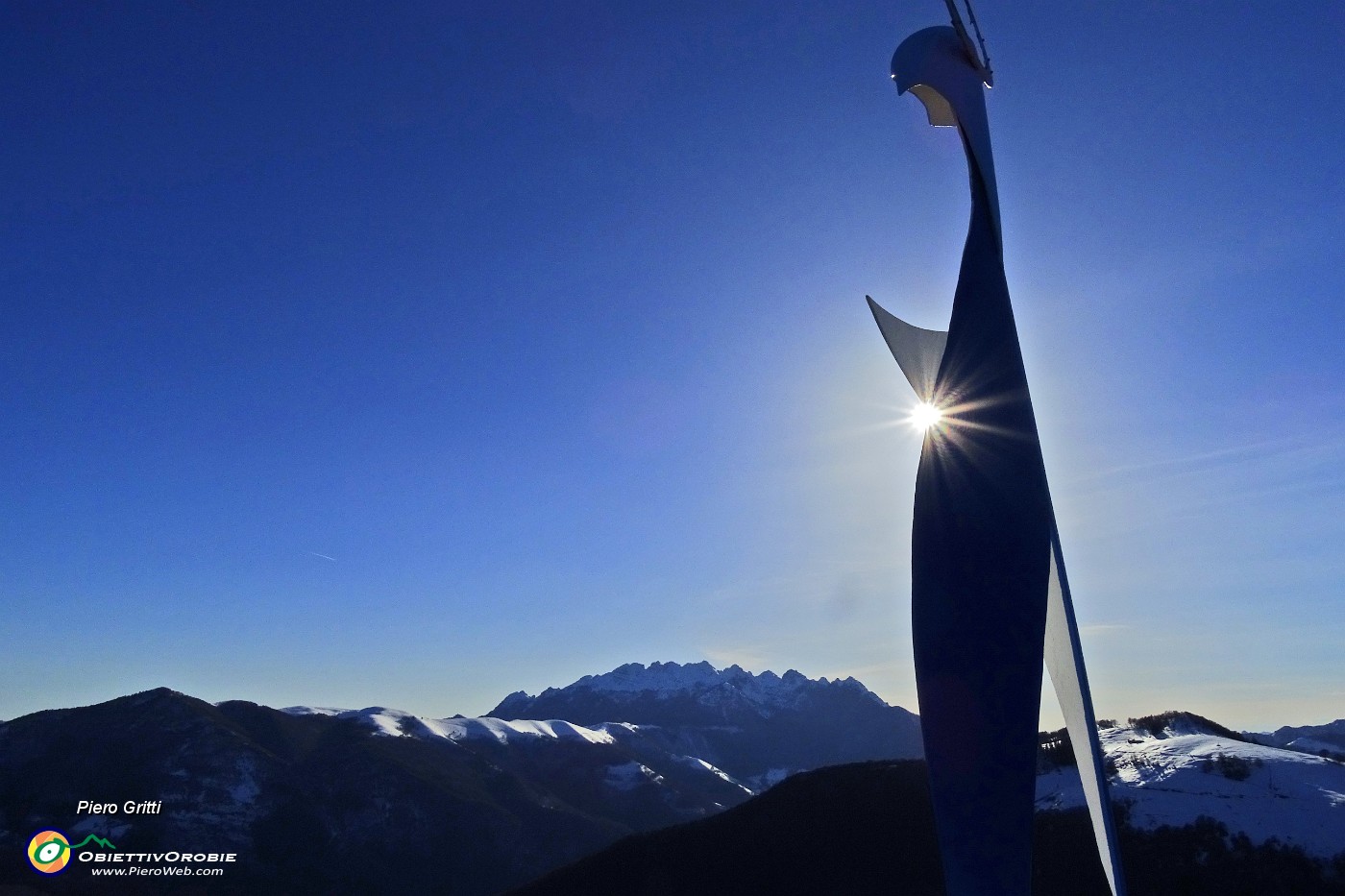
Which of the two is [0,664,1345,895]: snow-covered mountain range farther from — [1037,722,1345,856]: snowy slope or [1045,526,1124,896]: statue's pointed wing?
[1045,526,1124,896]: statue's pointed wing

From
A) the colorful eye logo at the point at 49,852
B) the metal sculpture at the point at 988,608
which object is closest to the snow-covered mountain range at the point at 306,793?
the colorful eye logo at the point at 49,852

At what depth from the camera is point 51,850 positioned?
266ft

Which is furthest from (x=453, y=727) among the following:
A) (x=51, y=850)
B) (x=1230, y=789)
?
(x=1230, y=789)

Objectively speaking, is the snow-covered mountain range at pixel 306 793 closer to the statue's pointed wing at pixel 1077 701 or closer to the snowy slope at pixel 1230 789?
the snowy slope at pixel 1230 789

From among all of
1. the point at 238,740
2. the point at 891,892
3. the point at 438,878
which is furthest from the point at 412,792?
the point at 891,892

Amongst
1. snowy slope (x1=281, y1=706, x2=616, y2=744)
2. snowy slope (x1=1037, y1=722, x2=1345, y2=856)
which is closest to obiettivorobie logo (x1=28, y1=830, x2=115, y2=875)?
snowy slope (x1=281, y1=706, x2=616, y2=744)

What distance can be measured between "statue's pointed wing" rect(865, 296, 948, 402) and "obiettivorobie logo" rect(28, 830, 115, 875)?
91.3 metres

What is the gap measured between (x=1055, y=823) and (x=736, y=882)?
780 inches

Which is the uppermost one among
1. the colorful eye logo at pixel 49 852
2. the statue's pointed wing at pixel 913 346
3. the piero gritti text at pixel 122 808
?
Answer: the statue's pointed wing at pixel 913 346

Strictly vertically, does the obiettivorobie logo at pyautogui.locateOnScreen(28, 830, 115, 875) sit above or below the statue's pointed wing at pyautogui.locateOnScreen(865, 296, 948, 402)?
below

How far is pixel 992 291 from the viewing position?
1809 cm

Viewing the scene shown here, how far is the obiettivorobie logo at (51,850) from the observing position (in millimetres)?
75938

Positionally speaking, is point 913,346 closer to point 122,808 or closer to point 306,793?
point 122,808

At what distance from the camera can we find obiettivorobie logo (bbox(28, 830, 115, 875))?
7594cm
